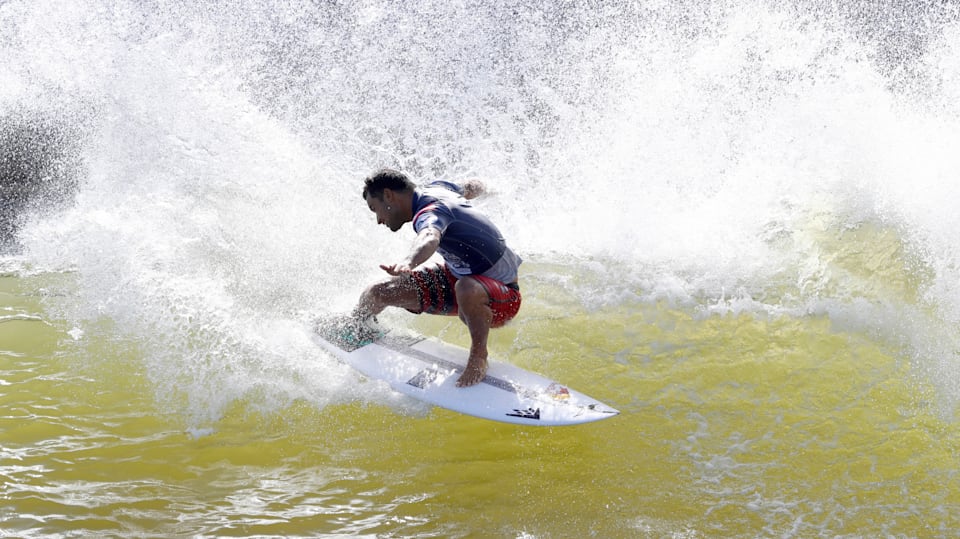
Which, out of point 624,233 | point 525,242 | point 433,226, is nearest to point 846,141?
point 624,233

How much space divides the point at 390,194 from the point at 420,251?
65 centimetres

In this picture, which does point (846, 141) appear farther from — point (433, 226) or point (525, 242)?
point (433, 226)

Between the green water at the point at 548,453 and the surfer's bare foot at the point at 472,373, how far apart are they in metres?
0.31

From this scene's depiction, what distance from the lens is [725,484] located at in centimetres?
398

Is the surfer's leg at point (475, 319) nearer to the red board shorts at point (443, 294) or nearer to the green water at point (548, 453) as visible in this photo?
the red board shorts at point (443, 294)

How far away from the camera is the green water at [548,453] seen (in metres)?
3.70

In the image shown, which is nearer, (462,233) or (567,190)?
(462,233)

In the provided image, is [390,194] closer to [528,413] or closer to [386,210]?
[386,210]

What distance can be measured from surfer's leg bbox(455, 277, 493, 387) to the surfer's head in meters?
0.56

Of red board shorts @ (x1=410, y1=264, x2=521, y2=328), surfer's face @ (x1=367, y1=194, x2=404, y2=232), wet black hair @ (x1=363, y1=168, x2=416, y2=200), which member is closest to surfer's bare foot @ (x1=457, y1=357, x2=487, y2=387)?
red board shorts @ (x1=410, y1=264, x2=521, y2=328)

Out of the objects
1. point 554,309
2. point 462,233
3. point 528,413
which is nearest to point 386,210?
point 462,233

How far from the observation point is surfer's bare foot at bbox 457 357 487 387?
452 centimetres

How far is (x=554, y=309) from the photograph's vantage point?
606cm

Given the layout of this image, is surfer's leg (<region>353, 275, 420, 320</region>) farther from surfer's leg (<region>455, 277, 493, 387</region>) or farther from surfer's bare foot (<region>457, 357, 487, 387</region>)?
surfer's bare foot (<region>457, 357, 487, 387</region>)
